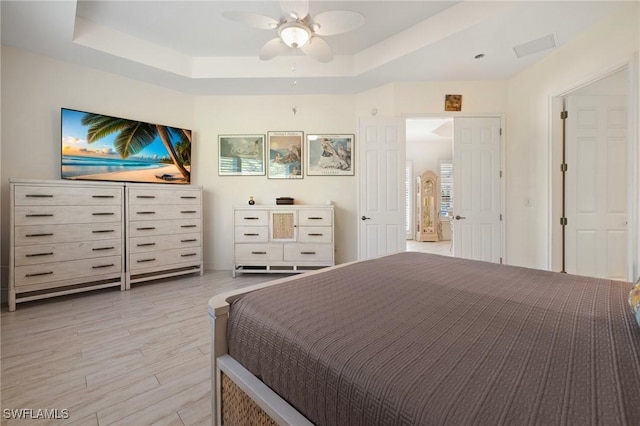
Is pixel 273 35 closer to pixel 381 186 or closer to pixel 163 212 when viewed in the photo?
pixel 381 186

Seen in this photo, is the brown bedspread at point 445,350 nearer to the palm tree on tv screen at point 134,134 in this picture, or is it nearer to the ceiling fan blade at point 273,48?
the ceiling fan blade at point 273,48

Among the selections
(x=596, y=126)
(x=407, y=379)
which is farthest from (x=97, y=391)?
(x=596, y=126)

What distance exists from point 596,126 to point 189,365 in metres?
4.50

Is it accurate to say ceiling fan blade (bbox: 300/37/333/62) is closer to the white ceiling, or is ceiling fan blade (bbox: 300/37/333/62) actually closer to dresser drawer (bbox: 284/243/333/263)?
the white ceiling

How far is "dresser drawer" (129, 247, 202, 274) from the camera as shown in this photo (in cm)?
325

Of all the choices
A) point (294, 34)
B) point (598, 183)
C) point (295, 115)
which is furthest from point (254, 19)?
point (598, 183)

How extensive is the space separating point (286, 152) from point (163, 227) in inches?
79.0

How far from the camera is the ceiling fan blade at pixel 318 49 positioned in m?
2.40

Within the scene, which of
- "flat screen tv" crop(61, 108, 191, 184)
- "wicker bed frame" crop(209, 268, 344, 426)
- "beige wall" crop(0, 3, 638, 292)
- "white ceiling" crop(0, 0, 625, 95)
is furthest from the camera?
"flat screen tv" crop(61, 108, 191, 184)

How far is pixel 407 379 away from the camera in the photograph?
1.99 feet

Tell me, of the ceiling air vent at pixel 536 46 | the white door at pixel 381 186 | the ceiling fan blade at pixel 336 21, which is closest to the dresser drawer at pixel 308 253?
the white door at pixel 381 186

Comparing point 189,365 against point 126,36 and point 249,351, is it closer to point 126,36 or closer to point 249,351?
point 249,351

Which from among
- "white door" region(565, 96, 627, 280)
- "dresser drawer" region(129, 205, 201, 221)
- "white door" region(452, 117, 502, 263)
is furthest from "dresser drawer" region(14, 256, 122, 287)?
"white door" region(565, 96, 627, 280)

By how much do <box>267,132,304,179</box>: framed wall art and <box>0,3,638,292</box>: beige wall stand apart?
0.13m
